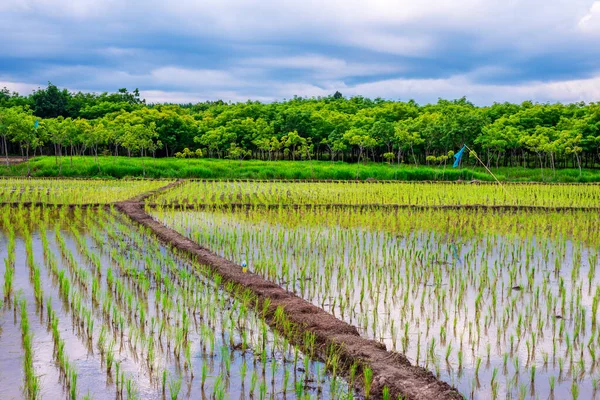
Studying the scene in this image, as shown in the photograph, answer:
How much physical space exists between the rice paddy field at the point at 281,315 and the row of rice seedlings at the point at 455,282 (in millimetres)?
30

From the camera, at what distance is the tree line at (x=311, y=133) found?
36750mm

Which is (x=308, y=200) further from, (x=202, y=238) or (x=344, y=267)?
(x=344, y=267)

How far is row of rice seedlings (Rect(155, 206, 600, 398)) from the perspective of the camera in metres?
4.75

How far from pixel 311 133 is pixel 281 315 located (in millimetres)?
43689

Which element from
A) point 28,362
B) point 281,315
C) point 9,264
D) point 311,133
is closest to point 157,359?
point 28,362

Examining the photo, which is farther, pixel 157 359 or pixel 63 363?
pixel 157 359

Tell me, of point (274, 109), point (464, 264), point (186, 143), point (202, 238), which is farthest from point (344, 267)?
point (274, 109)

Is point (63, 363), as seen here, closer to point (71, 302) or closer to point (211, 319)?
point (211, 319)

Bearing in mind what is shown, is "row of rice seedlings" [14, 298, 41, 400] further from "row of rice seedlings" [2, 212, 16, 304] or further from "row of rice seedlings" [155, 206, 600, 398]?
"row of rice seedlings" [155, 206, 600, 398]

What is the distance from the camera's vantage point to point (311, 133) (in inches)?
1913

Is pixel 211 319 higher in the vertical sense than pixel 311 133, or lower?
lower

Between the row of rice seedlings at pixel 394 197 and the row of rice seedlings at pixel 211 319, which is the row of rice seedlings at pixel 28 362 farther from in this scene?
the row of rice seedlings at pixel 394 197

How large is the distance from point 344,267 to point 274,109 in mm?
49790

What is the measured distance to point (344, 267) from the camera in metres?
7.98
